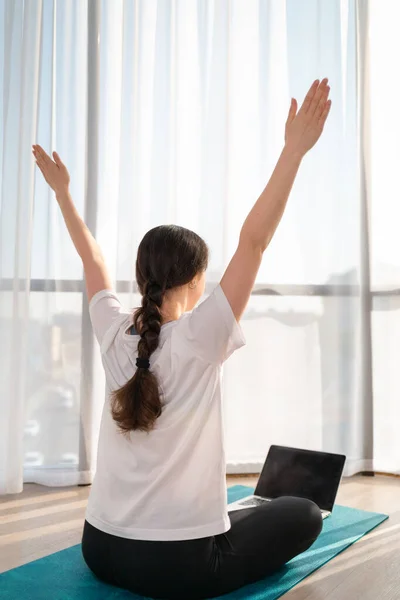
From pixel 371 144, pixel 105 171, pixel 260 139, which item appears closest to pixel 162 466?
pixel 105 171

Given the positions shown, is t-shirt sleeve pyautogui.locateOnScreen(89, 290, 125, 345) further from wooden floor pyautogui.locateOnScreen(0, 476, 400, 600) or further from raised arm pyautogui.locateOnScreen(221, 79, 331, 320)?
wooden floor pyautogui.locateOnScreen(0, 476, 400, 600)

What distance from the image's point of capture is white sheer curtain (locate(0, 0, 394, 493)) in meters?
2.86

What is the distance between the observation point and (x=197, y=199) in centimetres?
304

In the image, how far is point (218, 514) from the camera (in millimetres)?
1410

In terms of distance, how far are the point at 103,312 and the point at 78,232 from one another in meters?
0.31

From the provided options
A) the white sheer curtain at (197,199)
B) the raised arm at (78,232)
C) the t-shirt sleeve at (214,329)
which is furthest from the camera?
the white sheer curtain at (197,199)

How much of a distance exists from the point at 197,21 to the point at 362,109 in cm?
92

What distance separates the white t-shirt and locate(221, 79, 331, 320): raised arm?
0.04 m

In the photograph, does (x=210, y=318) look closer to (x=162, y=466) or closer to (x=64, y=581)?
(x=162, y=466)

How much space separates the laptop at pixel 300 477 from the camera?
220cm

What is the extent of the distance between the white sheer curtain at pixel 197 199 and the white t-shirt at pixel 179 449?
1.47 meters

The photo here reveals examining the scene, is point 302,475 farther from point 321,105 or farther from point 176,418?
point 321,105

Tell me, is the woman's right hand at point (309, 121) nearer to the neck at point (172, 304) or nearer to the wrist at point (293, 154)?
the wrist at point (293, 154)

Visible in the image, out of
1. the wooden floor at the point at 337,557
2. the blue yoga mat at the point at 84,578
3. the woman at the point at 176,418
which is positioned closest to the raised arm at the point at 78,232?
the woman at the point at 176,418
